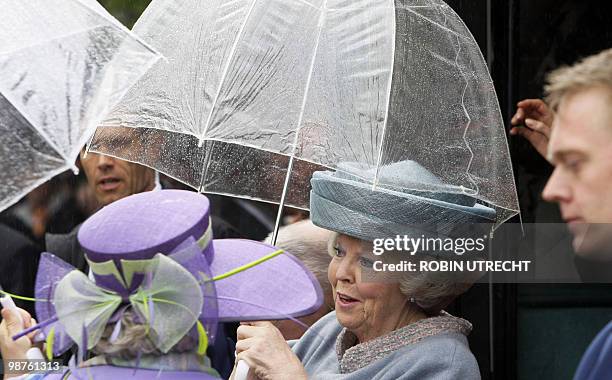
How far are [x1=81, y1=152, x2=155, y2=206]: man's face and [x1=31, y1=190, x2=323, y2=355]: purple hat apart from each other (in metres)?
1.27

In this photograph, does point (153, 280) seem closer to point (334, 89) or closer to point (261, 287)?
point (261, 287)

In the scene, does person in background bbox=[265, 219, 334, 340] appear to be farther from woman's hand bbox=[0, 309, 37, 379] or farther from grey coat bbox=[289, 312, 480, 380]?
woman's hand bbox=[0, 309, 37, 379]

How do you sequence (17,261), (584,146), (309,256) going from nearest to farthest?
(584,146), (309,256), (17,261)

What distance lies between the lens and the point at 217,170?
3354 millimetres

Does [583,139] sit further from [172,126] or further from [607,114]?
[172,126]

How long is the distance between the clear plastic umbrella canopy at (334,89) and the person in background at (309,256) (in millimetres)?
225

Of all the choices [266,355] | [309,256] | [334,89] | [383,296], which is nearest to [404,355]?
[383,296]

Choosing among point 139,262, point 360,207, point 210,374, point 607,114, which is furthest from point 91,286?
point 607,114

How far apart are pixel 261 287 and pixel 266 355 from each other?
372 mm

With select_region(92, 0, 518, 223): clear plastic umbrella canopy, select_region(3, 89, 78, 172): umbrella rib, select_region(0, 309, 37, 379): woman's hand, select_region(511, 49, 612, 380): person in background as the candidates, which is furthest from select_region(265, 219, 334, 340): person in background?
select_region(511, 49, 612, 380): person in background

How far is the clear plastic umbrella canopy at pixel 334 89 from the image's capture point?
2871 mm

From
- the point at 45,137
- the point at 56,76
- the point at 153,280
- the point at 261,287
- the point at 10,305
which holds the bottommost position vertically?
the point at 10,305

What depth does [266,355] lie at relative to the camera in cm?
278

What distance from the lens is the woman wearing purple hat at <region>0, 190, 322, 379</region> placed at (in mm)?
2234
